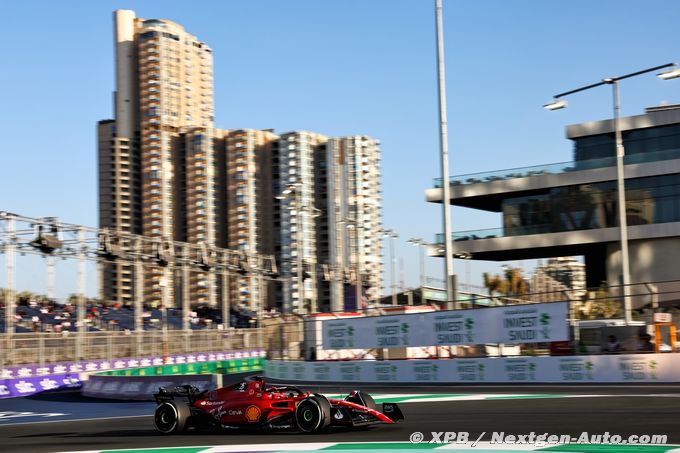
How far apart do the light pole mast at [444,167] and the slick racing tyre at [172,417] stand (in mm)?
14841

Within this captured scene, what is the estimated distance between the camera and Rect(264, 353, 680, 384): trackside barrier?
22.8 m

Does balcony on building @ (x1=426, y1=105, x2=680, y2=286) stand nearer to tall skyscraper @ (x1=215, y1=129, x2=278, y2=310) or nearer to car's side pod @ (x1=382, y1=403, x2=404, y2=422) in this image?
car's side pod @ (x1=382, y1=403, x2=404, y2=422)

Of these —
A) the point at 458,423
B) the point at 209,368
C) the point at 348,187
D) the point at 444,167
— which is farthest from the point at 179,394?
the point at 348,187

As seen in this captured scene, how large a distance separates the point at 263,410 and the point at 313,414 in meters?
1.14

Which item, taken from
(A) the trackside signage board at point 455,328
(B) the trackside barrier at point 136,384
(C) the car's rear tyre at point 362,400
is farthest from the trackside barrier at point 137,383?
(C) the car's rear tyre at point 362,400

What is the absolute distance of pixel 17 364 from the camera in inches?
1351

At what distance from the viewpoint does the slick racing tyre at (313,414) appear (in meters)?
13.1

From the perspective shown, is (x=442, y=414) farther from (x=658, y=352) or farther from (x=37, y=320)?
(x=37, y=320)

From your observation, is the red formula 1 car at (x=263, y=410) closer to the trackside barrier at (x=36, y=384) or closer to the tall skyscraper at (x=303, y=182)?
the trackside barrier at (x=36, y=384)

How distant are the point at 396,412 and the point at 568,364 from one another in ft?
40.3

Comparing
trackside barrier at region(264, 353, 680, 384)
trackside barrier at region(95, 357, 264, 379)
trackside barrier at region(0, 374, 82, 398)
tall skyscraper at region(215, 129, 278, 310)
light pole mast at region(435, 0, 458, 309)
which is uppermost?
tall skyscraper at region(215, 129, 278, 310)

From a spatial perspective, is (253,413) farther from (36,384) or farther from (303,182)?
(303,182)

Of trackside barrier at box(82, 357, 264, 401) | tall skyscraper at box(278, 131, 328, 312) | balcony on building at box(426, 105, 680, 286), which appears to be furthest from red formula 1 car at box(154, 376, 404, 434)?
tall skyscraper at box(278, 131, 328, 312)
